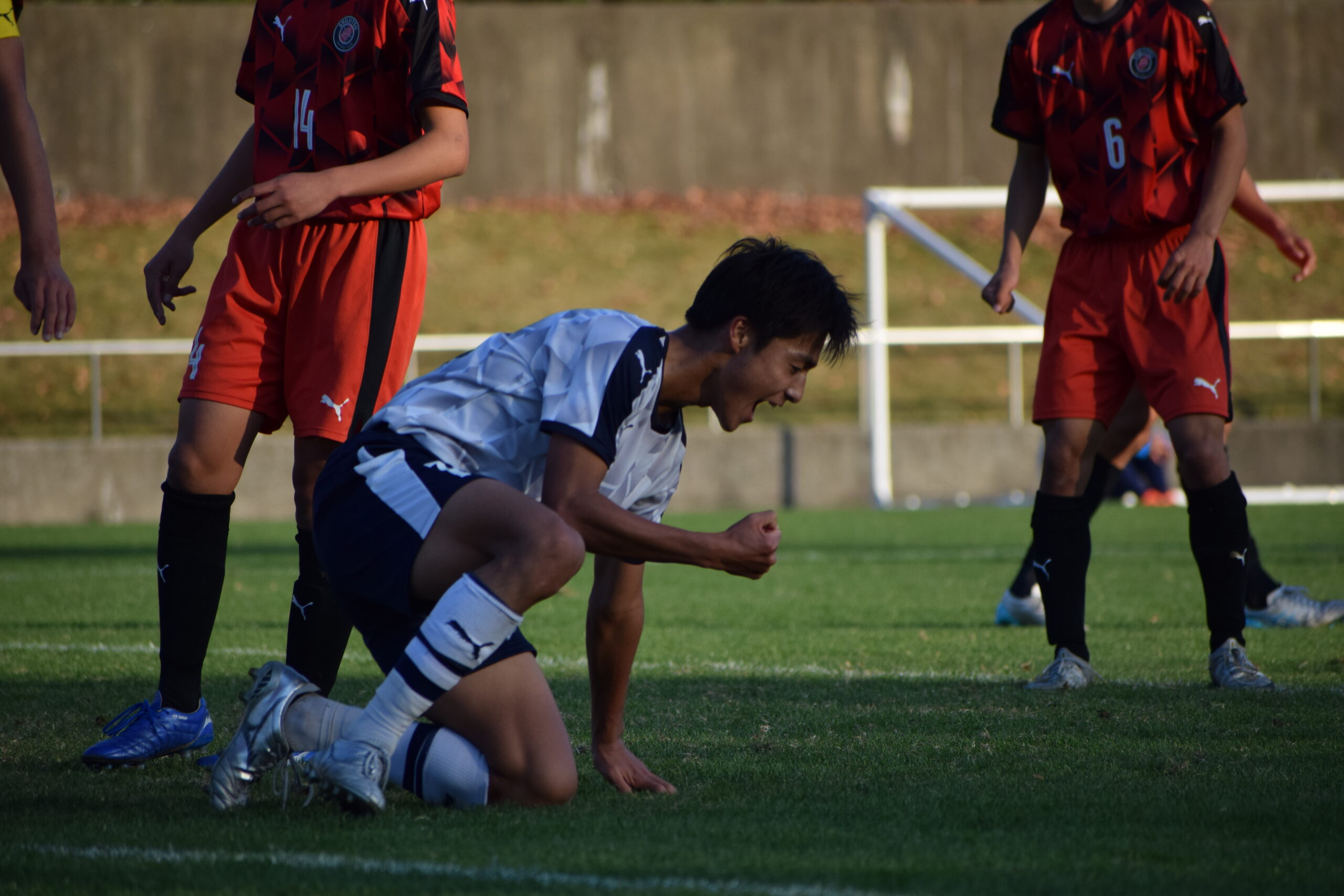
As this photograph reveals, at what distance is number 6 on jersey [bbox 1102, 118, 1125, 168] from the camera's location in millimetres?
4461

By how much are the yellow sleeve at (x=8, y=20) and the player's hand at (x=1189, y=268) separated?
3095 mm

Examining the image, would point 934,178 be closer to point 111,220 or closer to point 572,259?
point 572,259

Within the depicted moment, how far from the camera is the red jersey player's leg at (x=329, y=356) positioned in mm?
3576

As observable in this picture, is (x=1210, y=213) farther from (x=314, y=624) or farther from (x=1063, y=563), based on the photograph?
(x=314, y=624)

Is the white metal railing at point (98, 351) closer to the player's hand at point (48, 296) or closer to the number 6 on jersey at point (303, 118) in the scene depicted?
the number 6 on jersey at point (303, 118)

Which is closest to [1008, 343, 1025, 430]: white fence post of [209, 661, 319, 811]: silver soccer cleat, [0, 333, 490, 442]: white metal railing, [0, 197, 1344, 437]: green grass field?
[0, 197, 1344, 437]: green grass field

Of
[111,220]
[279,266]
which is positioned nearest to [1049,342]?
[279,266]

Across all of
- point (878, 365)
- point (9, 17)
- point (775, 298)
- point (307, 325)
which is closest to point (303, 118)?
point (307, 325)

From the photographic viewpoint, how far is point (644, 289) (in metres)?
19.2

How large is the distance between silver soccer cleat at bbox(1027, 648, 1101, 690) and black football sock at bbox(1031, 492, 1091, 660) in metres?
0.04

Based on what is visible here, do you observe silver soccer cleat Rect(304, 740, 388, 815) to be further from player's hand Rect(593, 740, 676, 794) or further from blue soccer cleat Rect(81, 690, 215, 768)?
blue soccer cleat Rect(81, 690, 215, 768)

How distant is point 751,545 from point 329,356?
137 cm

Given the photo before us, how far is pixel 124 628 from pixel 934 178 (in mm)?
18998

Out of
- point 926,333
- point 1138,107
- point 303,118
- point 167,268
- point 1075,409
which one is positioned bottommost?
point 1075,409
